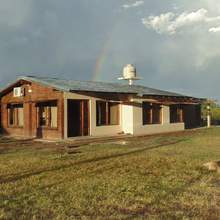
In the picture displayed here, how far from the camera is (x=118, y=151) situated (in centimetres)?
1426

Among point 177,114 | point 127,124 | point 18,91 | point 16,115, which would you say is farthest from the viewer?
point 177,114

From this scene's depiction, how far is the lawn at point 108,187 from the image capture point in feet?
19.9

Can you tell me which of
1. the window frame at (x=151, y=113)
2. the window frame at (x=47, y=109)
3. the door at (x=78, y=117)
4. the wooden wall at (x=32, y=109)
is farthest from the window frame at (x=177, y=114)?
the wooden wall at (x=32, y=109)

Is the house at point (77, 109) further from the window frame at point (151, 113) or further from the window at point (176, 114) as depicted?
the window at point (176, 114)

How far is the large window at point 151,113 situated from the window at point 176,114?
2048 millimetres

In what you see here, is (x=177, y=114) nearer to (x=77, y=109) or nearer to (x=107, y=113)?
(x=107, y=113)

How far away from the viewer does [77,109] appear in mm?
22828

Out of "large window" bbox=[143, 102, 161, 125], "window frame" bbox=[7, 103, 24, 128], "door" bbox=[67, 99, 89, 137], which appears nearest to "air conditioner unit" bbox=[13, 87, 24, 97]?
"window frame" bbox=[7, 103, 24, 128]

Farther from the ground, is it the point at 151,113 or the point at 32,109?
the point at 32,109

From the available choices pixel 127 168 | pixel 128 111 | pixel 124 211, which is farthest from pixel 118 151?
pixel 128 111

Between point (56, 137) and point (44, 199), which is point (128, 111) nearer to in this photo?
point (56, 137)

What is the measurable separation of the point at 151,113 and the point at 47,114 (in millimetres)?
8448

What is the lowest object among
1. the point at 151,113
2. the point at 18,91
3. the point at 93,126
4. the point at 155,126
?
the point at 155,126

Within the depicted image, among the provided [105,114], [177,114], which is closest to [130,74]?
[177,114]
